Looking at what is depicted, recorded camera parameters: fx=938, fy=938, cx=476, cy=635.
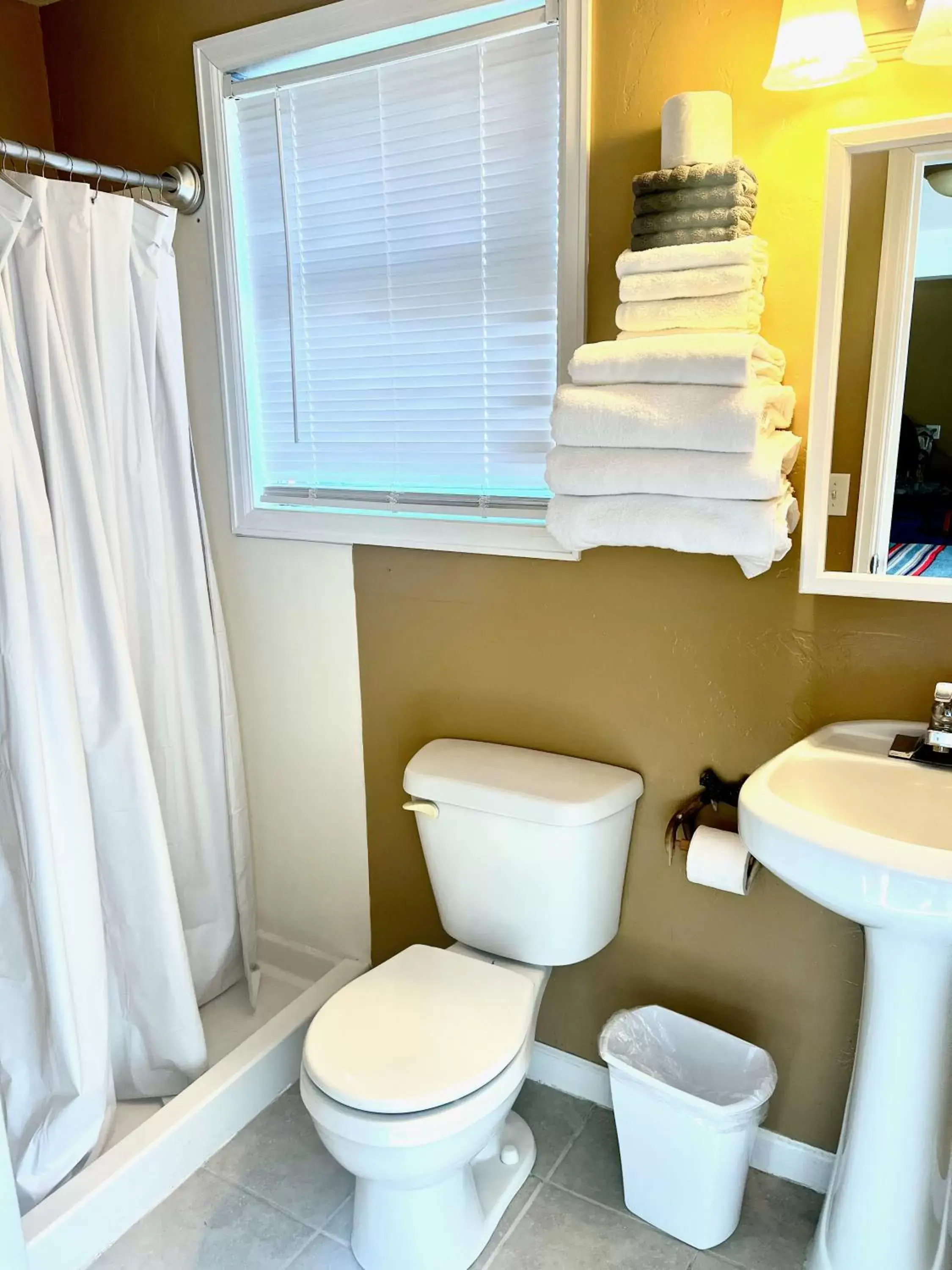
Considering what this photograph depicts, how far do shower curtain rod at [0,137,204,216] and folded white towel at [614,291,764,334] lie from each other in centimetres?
107

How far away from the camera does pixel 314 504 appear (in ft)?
6.82

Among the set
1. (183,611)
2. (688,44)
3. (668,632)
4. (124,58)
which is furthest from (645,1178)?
(124,58)

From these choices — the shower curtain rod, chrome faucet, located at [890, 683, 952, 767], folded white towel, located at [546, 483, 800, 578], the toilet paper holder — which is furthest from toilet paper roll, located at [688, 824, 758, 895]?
the shower curtain rod

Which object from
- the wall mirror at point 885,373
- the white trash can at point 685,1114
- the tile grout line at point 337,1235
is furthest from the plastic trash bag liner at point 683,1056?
the wall mirror at point 885,373

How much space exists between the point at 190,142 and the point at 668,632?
4.80 feet

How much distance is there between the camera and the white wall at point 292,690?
2.11m

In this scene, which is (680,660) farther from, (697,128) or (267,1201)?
(267,1201)

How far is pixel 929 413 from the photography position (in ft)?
4.57

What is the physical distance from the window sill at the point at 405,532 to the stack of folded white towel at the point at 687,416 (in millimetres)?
266

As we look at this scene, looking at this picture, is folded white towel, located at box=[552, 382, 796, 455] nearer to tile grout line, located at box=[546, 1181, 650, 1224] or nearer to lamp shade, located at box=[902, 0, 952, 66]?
lamp shade, located at box=[902, 0, 952, 66]

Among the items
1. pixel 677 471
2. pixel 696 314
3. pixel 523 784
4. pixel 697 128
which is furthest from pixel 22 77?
pixel 523 784

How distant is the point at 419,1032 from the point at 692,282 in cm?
127

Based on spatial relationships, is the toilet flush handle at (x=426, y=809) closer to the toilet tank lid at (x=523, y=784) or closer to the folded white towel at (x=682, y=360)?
the toilet tank lid at (x=523, y=784)

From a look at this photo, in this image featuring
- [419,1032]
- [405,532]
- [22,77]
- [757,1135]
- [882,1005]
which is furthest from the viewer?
[22,77]
